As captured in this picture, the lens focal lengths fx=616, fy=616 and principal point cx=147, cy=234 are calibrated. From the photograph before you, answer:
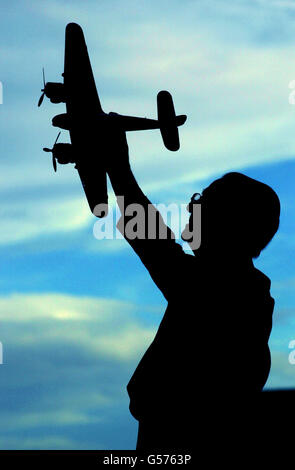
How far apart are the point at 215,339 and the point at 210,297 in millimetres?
285

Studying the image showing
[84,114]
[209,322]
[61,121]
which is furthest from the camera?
[61,121]

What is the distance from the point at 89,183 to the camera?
270 inches

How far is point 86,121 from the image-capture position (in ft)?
22.7

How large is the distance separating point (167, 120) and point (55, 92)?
3.63 meters

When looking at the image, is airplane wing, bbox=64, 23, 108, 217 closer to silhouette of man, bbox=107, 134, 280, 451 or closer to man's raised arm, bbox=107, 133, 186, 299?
man's raised arm, bbox=107, 133, 186, 299

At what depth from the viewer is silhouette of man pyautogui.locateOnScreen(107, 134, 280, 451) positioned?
402 centimetres

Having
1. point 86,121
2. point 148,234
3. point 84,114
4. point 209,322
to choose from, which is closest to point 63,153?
point 84,114

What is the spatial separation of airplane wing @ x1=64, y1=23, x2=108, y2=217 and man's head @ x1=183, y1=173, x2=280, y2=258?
3.15ft

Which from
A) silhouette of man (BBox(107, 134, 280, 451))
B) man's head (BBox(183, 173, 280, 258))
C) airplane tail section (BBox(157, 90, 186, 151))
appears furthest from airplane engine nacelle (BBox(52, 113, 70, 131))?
man's head (BBox(183, 173, 280, 258))

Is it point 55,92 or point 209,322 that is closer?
point 209,322

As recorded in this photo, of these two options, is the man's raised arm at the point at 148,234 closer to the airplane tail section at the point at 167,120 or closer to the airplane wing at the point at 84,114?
the airplane wing at the point at 84,114

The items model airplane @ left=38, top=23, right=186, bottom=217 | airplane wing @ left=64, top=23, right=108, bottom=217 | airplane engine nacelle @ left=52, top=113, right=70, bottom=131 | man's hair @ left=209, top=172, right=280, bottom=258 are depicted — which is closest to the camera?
man's hair @ left=209, top=172, right=280, bottom=258

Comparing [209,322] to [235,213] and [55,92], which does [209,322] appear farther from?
[55,92]

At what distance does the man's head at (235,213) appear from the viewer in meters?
4.35
